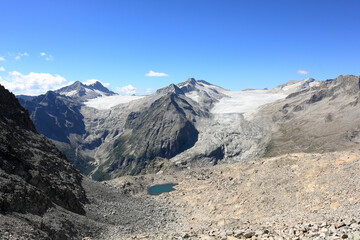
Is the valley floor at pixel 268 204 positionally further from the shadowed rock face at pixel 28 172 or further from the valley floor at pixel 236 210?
the shadowed rock face at pixel 28 172

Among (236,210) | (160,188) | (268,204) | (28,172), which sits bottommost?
(160,188)

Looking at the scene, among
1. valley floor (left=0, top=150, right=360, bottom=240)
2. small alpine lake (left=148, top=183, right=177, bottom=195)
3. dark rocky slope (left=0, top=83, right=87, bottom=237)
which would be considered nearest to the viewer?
valley floor (left=0, top=150, right=360, bottom=240)

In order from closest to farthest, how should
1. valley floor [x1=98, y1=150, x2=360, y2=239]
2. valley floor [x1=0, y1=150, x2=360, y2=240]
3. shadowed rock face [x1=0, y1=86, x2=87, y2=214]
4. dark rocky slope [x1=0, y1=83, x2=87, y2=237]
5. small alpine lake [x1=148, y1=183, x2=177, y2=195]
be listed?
valley floor [x1=98, y1=150, x2=360, y2=239] → valley floor [x1=0, y1=150, x2=360, y2=240] → dark rocky slope [x1=0, y1=83, x2=87, y2=237] → shadowed rock face [x1=0, y1=86, x2=87, y2=214] → small alpine lake [x1=148, y1=183, x2=177, y2=195]

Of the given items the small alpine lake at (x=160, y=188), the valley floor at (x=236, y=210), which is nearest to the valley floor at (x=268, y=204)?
the valley floor at (x=236, y=210)

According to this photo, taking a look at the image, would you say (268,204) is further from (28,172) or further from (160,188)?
(160,188)

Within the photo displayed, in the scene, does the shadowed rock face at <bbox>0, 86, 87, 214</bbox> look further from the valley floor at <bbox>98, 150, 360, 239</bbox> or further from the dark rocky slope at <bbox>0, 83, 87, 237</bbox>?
A: the valley floor at <bbox>98, 150, 360, 239</bbox>

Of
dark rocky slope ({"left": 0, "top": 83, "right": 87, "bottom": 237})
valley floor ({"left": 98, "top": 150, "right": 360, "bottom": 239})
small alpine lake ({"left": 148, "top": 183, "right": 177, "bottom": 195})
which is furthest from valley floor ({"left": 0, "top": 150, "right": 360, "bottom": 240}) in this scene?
small alpine lake ({"left": 148, "top": 183, "right": 177, "bottom": 195})

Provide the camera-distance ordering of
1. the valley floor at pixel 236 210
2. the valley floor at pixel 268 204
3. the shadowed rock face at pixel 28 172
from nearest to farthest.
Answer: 1. the valley floor at pixel 268 204
2. the valley floor at pixel 236 210
3. the shadowed rock face at pixel 28 172

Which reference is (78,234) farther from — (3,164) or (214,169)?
(214,169)

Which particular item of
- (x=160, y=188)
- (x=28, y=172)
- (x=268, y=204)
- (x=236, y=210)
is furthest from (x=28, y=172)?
(x=160, y=188)
